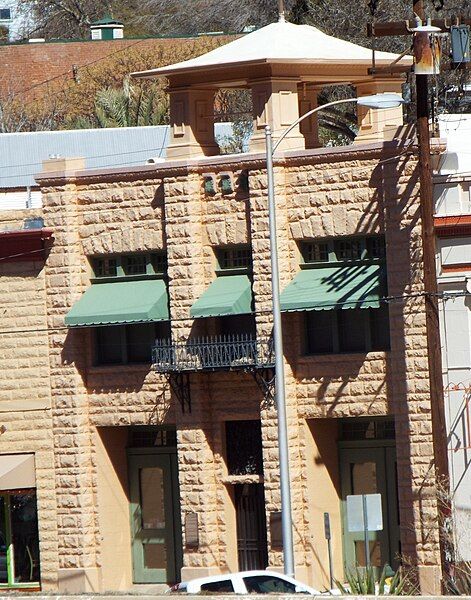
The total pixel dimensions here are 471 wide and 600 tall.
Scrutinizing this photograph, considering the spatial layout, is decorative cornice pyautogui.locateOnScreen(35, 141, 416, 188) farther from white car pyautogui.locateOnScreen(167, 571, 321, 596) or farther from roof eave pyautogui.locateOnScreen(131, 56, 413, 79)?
white car pyautogui.locateOnScreen(167, 571, 321, 596)

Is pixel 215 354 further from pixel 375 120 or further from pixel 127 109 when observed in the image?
pixel 127 109

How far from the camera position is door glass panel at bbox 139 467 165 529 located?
119 ft

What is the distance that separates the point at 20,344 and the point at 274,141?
23.2 feet

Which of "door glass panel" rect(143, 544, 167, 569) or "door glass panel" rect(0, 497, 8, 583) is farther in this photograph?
"door glass panel" rect(0, 497, 8, 583)

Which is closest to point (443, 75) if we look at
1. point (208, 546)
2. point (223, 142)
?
point (223, 142)

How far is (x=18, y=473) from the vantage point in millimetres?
35875

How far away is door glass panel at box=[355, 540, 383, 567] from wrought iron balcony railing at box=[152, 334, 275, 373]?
161 inches

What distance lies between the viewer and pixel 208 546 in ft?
112

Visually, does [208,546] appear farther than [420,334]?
Yes

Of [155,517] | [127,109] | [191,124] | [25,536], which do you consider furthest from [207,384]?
[127,109]

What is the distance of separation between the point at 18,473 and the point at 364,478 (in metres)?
7.22

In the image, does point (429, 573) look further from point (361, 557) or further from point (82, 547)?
point (82, 547)

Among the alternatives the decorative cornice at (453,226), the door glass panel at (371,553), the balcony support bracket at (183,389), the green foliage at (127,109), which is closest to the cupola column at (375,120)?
the decorative cornice at (453,226)

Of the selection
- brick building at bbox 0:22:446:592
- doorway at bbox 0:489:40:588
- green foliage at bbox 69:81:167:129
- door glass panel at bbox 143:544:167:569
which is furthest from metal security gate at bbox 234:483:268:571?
green foliage at bbox 69:81:167:129
